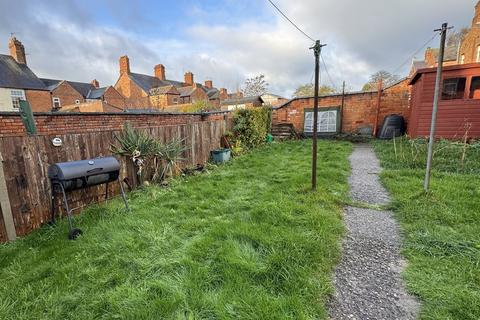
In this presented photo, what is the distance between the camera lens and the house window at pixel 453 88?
8.60 metres

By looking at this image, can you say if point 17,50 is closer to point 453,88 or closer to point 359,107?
point 359,107

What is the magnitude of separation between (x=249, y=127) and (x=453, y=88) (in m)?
8.01

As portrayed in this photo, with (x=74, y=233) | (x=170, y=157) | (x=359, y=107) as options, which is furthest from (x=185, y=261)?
(x=359, y=107)

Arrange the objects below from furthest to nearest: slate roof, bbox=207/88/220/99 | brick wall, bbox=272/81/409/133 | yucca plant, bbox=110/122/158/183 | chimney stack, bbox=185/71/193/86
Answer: chimney stack, bbox=185/71/193/86
slate roof, bbox=207/88/220/99
brick wall, bbox=272/81/409/133
yucca plant, bbox=110/122/158/183

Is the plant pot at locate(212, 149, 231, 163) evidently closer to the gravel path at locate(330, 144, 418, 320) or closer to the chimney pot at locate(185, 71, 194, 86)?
the gravel path at locate(330, 144, 418, 320)

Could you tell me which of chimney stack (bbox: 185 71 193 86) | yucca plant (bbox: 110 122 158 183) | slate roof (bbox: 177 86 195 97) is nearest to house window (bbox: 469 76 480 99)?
yucca plant (bbox: 110 122 158 183)

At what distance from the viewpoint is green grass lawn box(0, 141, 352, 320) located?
1.77m

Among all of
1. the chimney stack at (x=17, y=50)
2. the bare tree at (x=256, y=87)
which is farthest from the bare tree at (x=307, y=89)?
the chimney stack at (x=17, y=50)

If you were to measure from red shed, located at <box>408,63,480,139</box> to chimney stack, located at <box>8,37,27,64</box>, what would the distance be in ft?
109

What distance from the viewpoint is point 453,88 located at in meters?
8.78

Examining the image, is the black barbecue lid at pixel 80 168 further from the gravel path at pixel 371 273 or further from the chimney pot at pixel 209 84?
the chimney pot at pixel 209 84

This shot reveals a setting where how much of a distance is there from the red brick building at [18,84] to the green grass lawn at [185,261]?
78.5ft

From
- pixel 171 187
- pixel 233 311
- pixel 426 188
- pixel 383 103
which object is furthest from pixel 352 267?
pixel 383 103

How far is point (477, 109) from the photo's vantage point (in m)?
8.00
